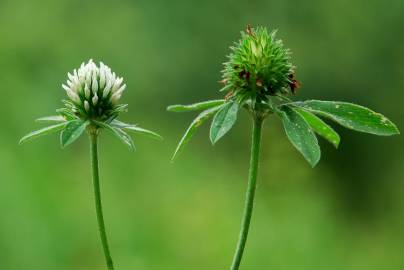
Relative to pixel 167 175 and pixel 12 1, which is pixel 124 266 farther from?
pixel 12 1

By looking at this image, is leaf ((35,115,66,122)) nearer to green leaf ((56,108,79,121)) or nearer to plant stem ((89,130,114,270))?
green leaf ((56,108,79,121))

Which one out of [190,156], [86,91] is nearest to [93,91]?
[86,91]

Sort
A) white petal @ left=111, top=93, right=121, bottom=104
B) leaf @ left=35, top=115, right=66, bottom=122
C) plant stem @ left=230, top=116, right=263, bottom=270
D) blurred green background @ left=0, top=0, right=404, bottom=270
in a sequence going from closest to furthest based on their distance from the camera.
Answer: plant stem @ left=230, top=116, right=263, bottom=270
leaf @ left=35, top=115, right=66, bottom=122
white petal @ left=111, top=93, right=121, bottom=104
blurred green background @ left=0, top=0, right=404, bottom=270

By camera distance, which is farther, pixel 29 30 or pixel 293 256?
pixel 29 30

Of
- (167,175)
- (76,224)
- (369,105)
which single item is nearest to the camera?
(76,224)

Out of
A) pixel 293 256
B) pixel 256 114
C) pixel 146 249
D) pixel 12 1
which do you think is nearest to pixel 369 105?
pixel 293 256

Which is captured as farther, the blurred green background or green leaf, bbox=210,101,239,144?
the blurred green background

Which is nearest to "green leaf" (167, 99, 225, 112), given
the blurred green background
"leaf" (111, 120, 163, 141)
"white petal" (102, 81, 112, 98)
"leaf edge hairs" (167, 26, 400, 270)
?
"leaf edge hairs" (167, 26, 400, 270)

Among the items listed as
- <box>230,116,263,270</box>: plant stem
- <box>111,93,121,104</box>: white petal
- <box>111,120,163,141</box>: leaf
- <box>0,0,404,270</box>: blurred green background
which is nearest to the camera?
<box>230,116,263,270</box>: plant stem
